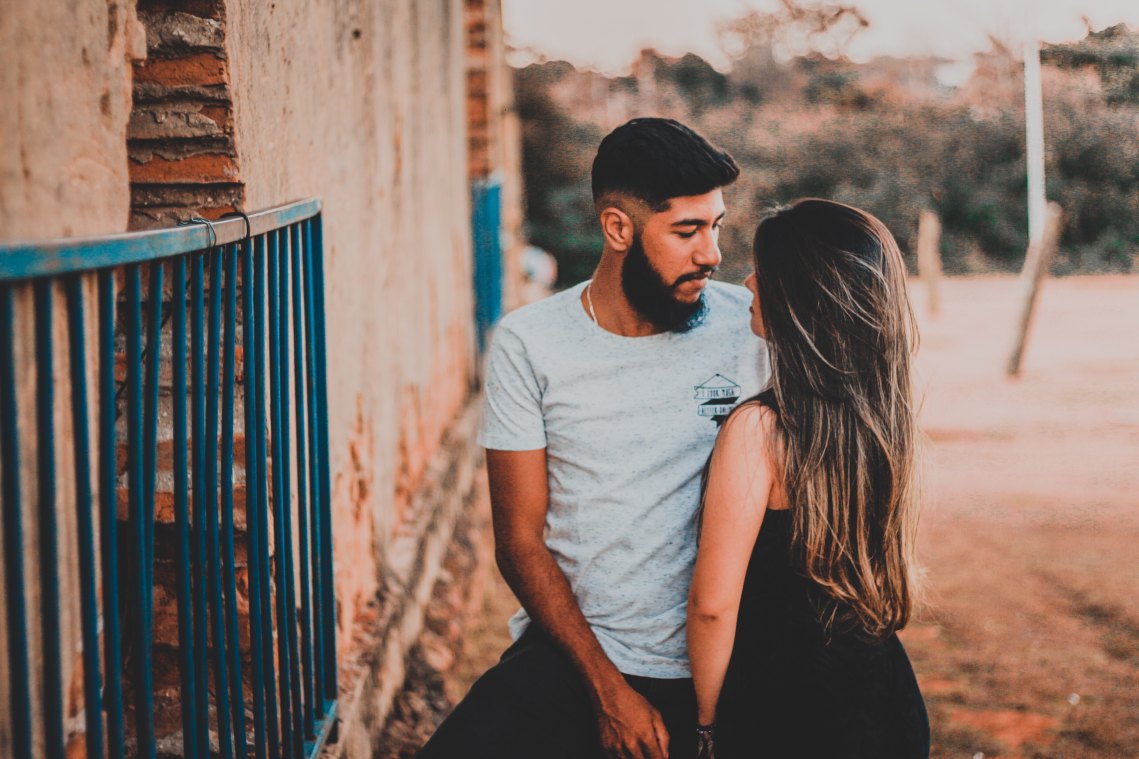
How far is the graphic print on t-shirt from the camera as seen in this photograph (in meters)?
2.36

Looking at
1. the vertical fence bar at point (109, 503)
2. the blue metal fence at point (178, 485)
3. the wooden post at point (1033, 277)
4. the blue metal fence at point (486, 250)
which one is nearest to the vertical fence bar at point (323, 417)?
the blue metal fence at point (178, 485)

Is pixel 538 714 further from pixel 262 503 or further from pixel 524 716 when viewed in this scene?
pixel 262 503

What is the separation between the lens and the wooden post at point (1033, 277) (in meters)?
11.9

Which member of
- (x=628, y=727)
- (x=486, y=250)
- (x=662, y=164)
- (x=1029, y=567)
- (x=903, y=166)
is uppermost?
(x=903, y=166)

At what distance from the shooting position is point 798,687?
6.89 feet

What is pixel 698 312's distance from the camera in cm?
245

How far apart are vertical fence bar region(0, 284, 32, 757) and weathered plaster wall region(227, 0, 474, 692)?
1.25 m

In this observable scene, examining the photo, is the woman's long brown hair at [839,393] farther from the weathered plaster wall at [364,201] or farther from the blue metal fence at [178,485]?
the weathered plaster wall at [364,201]

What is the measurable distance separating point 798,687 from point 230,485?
109 centimetres

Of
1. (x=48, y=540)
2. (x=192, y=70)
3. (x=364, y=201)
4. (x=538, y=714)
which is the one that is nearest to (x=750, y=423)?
(x=538, y=714)

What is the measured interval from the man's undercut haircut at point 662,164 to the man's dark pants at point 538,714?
98 cm

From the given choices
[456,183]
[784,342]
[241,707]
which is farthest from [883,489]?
[456,183]

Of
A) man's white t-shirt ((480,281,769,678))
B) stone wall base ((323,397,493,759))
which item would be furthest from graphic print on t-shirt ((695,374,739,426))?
stone wall base ((323,397,493,759))

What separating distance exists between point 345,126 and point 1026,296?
33.5ft
